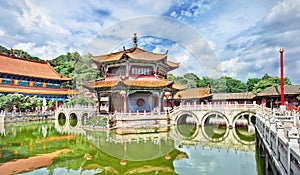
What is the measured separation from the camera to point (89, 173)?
1074 centimetres

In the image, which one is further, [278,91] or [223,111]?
[278,91]

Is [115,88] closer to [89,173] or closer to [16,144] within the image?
[16,144]

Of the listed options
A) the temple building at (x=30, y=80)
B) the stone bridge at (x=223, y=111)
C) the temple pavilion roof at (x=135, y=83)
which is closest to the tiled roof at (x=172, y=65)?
the temple pavilion roof at (x=135, y=83)

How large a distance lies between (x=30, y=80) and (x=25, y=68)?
88.7 inches

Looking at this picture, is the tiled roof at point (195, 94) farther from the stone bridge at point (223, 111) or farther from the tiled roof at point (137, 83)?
the tiled roof at point (137, 83)

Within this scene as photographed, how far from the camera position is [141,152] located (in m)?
14.8

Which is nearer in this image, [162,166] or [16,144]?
[162,166]

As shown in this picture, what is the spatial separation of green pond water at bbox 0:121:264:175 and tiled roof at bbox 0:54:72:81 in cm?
1733

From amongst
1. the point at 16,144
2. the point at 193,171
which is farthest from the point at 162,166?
the point at 16,144

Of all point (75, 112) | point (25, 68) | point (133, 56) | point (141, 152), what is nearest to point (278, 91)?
point (133, 56)

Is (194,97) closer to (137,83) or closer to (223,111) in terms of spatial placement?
(223,111)

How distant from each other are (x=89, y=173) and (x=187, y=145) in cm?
816

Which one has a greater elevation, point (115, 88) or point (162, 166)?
point (115, 88)

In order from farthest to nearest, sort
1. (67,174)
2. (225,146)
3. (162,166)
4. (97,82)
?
(97,82) → (225,146) → (162,166) → (67,174)
